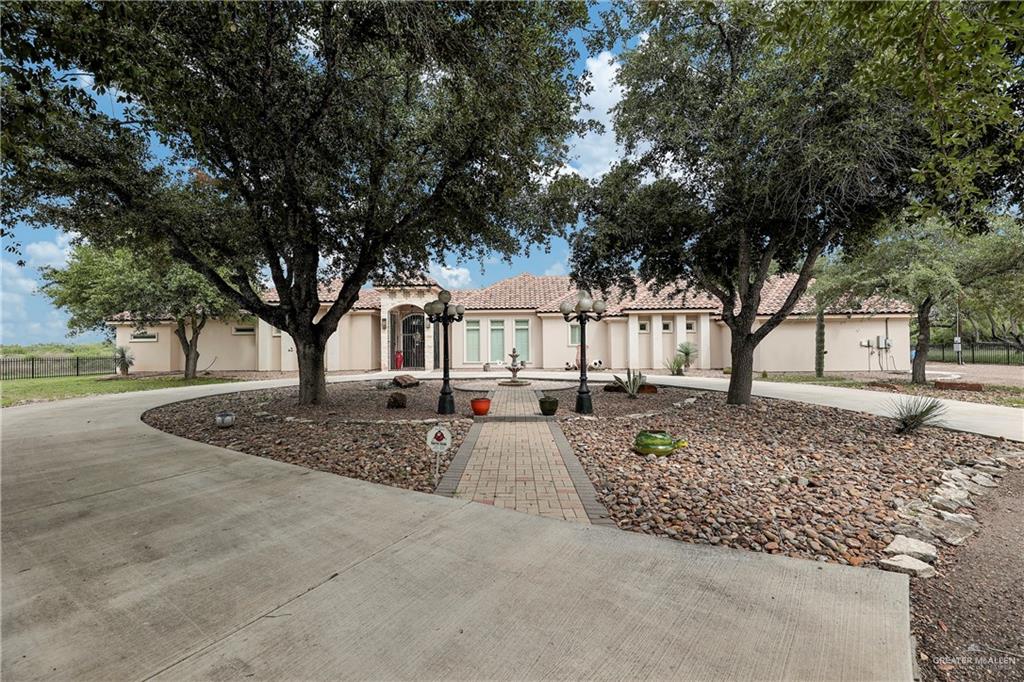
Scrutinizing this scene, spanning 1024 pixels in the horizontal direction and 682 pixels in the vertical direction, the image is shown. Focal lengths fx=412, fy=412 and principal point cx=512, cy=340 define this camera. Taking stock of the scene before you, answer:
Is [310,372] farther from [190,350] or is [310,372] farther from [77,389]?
[190,350]

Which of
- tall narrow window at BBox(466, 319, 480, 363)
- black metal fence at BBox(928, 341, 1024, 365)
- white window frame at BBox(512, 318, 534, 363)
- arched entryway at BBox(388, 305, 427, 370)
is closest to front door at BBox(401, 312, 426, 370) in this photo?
arched entryway at BBox(388, 305, 427, 370)

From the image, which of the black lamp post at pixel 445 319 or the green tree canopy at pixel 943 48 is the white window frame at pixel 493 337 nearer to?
the black lamp post at pixel 445 319

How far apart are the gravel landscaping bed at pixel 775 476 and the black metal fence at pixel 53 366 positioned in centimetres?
2754

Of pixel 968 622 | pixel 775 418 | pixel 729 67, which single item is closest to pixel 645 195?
pixel 729 67

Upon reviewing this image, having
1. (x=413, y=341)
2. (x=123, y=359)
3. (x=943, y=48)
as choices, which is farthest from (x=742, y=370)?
(x=123, y=359)

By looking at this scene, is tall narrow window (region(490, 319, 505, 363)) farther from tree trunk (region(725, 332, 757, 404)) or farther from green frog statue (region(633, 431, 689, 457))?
green frog statue (region(633, 431, 689, 457))

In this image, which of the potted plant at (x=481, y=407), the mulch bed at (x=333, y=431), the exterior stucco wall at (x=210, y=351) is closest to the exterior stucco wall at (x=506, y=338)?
the mulch bed at (x=333, y=431)

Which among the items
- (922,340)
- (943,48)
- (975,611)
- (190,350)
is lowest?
(975,611)

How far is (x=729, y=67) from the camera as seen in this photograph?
8141mm

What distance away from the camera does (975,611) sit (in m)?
2.66

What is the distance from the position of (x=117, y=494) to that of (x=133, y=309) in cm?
1541

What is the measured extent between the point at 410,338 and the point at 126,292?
11.3 m

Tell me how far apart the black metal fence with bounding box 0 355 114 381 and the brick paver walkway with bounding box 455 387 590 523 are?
1017 inches

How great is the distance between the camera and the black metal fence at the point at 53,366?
66.3 ft
